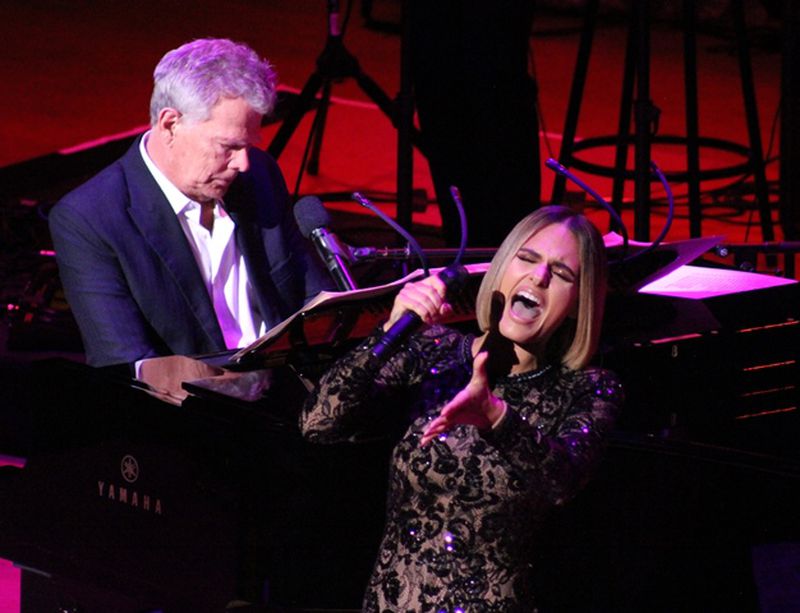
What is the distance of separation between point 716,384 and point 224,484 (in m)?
1.23

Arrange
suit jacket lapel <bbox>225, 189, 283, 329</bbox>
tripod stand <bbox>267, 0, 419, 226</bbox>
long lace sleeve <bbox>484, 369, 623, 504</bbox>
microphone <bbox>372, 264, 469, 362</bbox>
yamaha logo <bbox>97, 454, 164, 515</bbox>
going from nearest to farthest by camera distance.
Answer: long lace sleeve <bbox>484, 369, 623, 504</bbox> < microphone <bbox>372, 264, 469, 362</bbox> < yamaha logo <bbox>97, 454, 164, 515</bbox> < suit jacket lapel <bbox>225, 189, 283, 329</bbox> < tripod stand <bbox>267, 0, 419, 226</bbox>

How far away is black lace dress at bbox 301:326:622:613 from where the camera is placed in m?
2.21

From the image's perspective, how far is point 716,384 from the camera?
311cm

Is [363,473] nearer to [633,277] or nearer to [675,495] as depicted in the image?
[675,495]

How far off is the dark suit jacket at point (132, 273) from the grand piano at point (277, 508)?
335 millimetres

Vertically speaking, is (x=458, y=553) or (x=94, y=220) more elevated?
(x=94, y=220)

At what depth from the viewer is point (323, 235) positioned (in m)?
2.79

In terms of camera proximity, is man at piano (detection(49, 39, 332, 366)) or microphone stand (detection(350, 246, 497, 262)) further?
man at piano (detection(49, 39, 332, 366))

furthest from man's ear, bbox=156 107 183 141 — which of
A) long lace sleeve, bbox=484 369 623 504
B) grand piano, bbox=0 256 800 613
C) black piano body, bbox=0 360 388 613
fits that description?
long lace sleeve, bbox=484 369 623 504

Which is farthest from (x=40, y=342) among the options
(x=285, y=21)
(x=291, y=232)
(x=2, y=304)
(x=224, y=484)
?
(x=285, y=21)

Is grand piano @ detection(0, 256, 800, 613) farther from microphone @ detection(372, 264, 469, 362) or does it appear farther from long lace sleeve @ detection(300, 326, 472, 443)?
microphone @ detection(372, 264, 469, 362)

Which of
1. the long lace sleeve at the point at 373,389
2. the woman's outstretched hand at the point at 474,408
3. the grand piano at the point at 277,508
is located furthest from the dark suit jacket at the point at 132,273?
the woman's outstretched hand at the point at 474,408

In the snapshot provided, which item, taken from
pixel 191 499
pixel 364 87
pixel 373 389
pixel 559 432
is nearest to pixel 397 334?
pixel 373 389

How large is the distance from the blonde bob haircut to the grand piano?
0.23 meters
